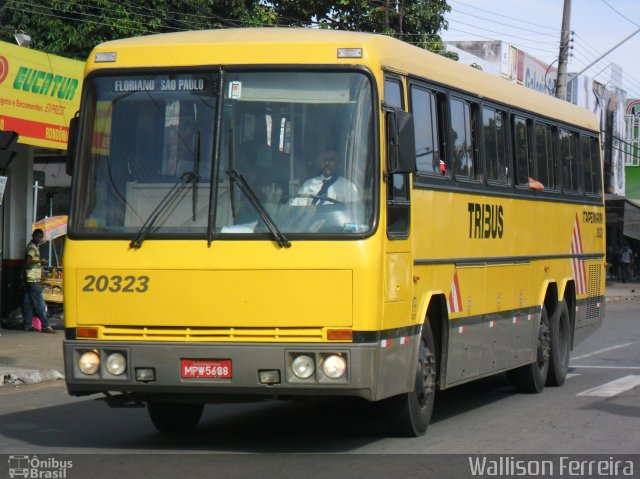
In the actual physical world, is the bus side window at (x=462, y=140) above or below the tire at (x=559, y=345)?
above

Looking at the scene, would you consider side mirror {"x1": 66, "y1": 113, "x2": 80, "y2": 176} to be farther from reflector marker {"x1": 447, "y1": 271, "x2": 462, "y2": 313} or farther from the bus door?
reflector marker {"x1": 447, "y1": 271, "x2": 462, "y2": 313}

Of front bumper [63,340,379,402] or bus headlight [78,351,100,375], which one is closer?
front bumper [63,340,379,402]

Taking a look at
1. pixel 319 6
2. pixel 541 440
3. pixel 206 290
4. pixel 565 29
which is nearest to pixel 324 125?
pixel 206 290

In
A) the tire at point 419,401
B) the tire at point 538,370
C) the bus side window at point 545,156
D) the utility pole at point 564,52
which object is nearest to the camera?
the tire at point 419,401

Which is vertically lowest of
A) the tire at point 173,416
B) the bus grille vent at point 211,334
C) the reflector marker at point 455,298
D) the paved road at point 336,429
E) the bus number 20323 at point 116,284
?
the paved road at point 336,429

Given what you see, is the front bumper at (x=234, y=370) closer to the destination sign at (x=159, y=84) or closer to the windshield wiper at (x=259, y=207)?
the windshield wiper at (x=259, y=207)

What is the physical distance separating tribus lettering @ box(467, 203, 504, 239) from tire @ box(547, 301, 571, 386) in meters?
2.63

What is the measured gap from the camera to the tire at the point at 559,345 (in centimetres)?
1473

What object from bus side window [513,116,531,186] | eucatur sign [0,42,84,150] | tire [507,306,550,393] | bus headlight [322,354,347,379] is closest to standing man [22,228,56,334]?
eucatur sign [0,42,84,150]

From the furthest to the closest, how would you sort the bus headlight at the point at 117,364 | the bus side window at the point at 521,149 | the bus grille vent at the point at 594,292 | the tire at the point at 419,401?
the bus grille vent at the point at 594,292 → the bus side window at the point at 521,149 → the tire at the point at 419,401 → the bus headlight at the point at 117,364

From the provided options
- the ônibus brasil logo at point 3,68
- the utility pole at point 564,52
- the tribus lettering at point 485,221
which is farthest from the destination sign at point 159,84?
the utility pole at point 564,52

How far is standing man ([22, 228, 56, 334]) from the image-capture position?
21469 millimetres

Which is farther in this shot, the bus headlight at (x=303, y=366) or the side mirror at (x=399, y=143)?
the side mirror at (x=399, y=143)

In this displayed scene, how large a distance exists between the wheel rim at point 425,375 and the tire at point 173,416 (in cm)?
205
